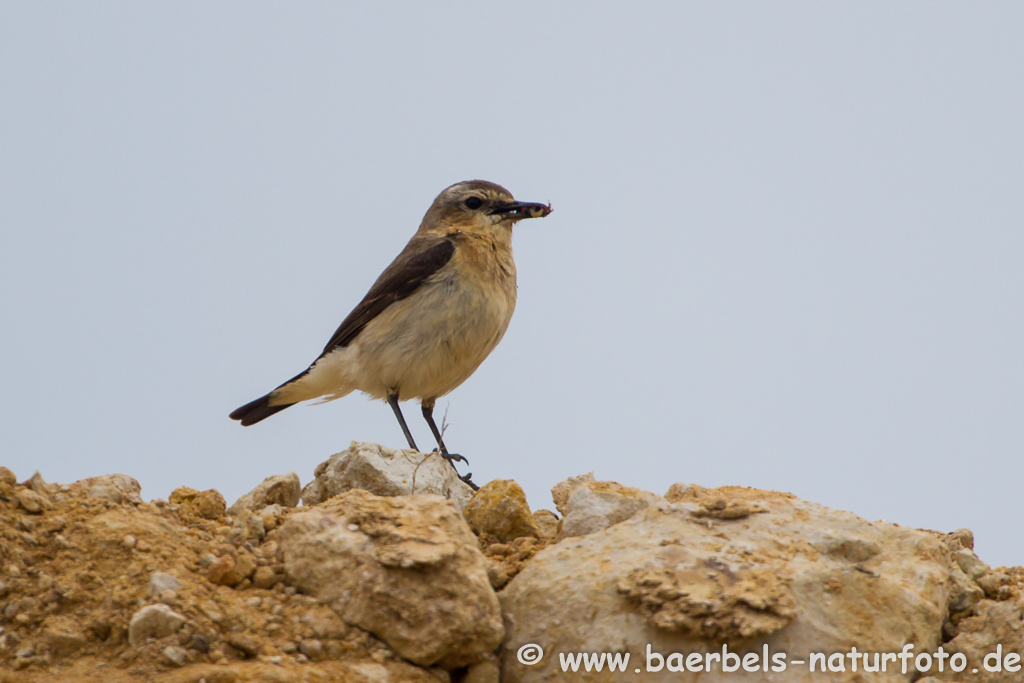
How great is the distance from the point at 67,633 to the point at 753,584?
8.77 feet

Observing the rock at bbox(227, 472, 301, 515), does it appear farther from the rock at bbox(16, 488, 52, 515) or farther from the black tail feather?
the black tail feather

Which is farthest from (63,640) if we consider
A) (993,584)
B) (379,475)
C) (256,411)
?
(256,411)

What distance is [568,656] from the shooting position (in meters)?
3.91

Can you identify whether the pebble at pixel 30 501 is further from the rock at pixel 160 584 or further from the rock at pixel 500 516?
the rock at pixel 500 516

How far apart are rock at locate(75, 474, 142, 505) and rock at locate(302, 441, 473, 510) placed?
113cm

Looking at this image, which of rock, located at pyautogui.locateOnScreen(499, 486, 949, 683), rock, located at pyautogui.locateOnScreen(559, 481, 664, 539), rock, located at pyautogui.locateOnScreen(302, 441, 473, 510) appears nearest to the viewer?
rock, located at pyautogui.locateOnScreen(499, 486, 949, 683)

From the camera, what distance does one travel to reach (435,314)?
26.9 feet

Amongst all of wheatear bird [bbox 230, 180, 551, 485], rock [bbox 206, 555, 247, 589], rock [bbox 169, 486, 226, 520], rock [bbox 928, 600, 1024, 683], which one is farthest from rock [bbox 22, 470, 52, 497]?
rock [bbox 928, 600, 1024, 683]

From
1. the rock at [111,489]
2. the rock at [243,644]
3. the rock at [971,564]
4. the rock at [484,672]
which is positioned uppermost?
the rock at [111,489]

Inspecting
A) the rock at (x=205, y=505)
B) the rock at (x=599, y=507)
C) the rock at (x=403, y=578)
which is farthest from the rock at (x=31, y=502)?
the rock at (x=599, y=507)

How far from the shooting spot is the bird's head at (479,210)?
9.02 m

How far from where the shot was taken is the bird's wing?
8406 mm

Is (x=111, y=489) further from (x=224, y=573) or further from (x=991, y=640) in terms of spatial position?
(x=991, y=640)

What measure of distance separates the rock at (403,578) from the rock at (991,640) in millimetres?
1949
